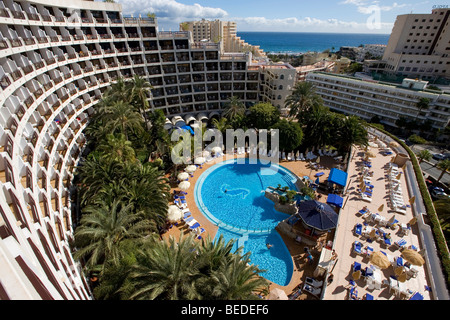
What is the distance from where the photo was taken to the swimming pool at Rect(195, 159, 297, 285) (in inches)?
996

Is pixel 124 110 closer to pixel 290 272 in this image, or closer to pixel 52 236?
pixel 52 236

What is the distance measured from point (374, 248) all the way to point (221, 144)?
3081 centimetres

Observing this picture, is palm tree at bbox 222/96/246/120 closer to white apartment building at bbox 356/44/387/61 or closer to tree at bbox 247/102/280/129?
tree at bbox 247/102/280/129

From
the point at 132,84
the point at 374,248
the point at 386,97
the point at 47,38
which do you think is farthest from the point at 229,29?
the point at 374,248

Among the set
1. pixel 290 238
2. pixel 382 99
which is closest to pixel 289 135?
pixel 290 238

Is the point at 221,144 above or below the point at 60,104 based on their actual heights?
below

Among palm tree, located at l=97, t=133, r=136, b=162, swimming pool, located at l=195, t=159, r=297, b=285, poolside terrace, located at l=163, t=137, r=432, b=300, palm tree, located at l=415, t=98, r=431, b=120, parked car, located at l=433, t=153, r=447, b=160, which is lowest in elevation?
parked car, located at l=433, t=153, r=447, b=160

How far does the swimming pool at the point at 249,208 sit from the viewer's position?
83.0 feet

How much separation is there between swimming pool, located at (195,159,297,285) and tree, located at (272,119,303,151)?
4450mm

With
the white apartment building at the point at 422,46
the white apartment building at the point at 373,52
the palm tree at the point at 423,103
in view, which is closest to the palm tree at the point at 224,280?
the palm tree at the point at 423,103

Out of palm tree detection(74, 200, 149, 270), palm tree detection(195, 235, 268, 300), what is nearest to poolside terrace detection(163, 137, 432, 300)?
palm tree detection(195, 235, 268, 300)

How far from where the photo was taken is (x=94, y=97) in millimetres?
40250

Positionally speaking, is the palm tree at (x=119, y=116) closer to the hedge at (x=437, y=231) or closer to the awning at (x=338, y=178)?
the awning at (x=338, y=178)

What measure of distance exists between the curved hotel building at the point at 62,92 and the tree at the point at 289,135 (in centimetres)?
1670
